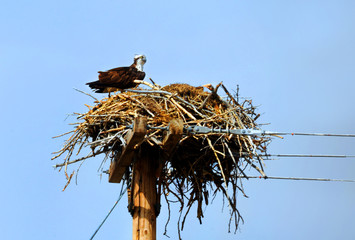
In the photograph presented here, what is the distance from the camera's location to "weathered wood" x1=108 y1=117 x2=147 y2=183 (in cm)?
523

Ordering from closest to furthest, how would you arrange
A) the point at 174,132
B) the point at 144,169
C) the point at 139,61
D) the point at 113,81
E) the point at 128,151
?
the point at 174,132 → the point at 128,151 → the point at 144,169 → the point at 113,81 → the point at 139,61

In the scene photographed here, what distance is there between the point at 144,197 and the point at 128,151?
497 millimetres

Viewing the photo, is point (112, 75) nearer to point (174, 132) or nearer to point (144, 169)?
point (144, 169)

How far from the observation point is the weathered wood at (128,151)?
17.2 feet

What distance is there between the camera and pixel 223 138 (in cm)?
586

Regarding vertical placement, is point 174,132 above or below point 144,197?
above

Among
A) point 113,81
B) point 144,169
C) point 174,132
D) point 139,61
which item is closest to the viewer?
point 174,132

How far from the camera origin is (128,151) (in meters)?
5.61

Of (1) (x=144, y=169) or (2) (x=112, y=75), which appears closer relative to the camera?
(1) (x=144, y=169)

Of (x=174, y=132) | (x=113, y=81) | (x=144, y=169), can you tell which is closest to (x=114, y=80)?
(x=113, y=81)

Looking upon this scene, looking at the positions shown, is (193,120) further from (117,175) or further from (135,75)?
(135,75)

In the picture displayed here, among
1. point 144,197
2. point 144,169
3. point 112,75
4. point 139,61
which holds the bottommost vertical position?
point 144,197

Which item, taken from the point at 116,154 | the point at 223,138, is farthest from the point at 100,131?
the point at 223,138

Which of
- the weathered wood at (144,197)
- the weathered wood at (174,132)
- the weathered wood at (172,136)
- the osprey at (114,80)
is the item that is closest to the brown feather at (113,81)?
the osprey at (114,80)
